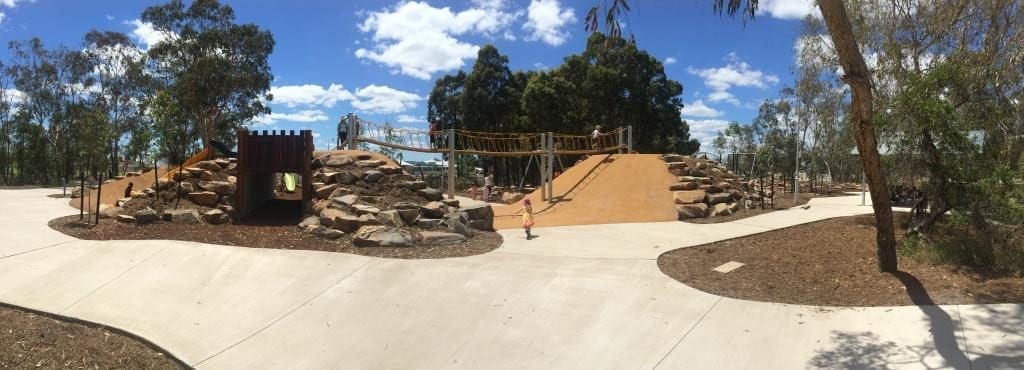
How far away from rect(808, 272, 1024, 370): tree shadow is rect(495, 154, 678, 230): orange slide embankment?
827cm

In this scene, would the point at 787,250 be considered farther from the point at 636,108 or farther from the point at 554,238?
the point at 636,108

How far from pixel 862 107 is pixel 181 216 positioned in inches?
415

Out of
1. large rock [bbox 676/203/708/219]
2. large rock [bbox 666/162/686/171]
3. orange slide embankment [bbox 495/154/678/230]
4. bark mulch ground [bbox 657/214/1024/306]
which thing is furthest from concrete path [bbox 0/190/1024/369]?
large rock [bbox 666/162/686/171]

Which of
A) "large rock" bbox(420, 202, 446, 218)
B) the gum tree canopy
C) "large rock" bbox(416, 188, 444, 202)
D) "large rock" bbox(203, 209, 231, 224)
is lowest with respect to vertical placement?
"large rock" bbox(203, 209, 231, 224)

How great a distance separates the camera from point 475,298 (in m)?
6.59

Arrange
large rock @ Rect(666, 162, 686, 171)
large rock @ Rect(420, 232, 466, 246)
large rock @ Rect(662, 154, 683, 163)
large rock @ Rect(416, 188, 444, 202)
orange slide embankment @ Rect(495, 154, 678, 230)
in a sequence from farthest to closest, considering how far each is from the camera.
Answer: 1. large rock @ Rect(662, 154, 683, 163)
2. large rock @ Rect(666, 162, 686, 171)
3. orange slide embankment @ Rect(495, 154, 678, 230)
4. large rock @ Rect(416, 188, 444, 202)
5. large rock @ Rect(420, 232, 466, 246)

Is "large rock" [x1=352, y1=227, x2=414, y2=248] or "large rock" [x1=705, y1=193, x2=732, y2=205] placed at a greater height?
"large rock" [x1=705, y1=193, x2=732, y2=205]

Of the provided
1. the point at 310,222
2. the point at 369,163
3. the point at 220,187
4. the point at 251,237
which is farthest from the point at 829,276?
the point at 220,187

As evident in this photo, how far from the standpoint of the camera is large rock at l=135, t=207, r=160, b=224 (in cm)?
983

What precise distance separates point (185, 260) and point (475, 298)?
4064mm

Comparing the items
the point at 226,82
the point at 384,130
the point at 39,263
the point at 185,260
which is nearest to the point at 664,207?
the point at 384,130

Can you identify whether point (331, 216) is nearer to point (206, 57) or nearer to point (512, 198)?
point (512, 198)

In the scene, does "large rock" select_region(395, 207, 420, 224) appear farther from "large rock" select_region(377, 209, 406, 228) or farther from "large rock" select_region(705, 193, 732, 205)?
"large rock" select_region(705, 193, 732, 205)

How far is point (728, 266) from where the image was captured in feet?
26.3
